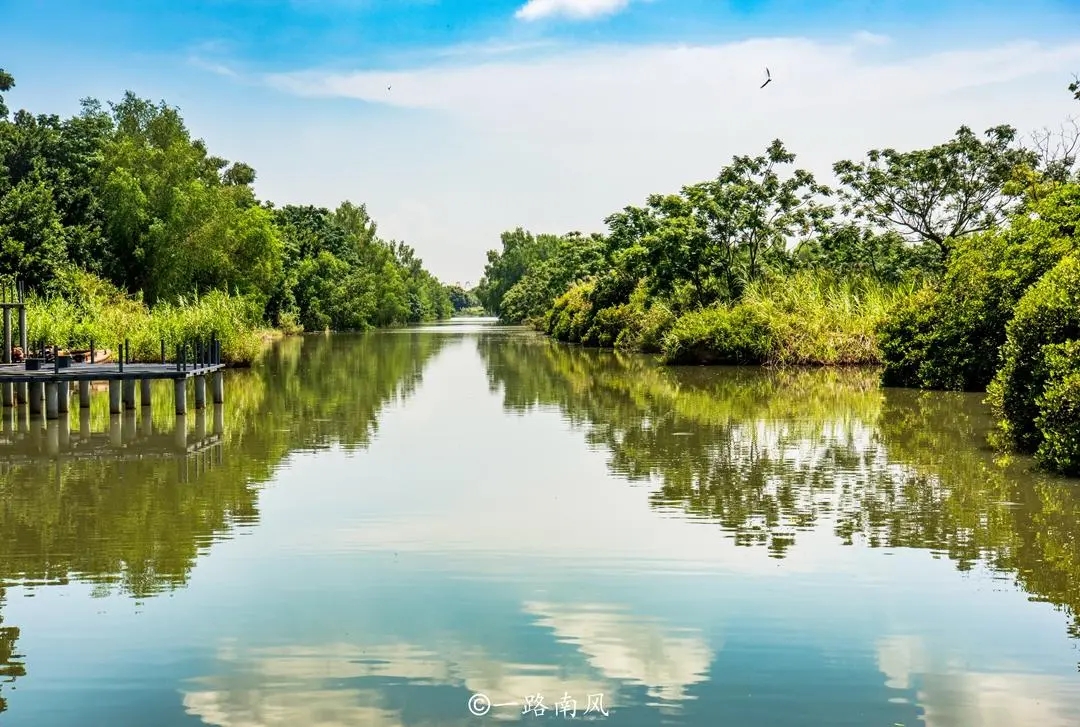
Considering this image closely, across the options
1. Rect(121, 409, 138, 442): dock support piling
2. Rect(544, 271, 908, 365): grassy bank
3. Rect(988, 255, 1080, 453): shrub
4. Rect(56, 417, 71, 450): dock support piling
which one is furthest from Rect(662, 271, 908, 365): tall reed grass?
Rect(56, 417, 71, 450): dock support piling

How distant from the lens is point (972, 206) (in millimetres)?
40531

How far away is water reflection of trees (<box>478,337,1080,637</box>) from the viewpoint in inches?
396

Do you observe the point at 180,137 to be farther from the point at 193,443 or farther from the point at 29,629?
the point at 29,629

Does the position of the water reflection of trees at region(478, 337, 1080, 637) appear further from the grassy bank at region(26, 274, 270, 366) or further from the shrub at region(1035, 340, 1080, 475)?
the grassy bank at region(26, 274, 270, 366)

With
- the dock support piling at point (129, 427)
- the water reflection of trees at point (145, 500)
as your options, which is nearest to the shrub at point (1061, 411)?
the water reflection of trees at point (145, 500)

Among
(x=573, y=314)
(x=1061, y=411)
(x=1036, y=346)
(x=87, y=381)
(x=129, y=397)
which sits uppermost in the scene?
(x=573, y=314)

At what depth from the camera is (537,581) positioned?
8.81m

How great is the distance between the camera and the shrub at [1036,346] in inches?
534

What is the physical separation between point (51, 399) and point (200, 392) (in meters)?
3.18

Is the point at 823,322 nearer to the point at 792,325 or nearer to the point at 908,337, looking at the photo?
the point at 792,325

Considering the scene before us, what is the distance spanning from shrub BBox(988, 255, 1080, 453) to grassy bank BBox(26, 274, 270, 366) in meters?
20.1

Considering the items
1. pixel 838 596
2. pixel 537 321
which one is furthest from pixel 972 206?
pixel 537 321

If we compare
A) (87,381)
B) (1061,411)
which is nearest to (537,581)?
(1061,411)

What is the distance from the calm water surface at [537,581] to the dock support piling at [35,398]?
9.88ft
